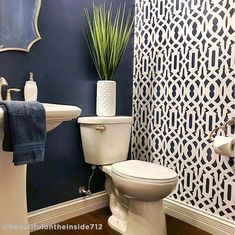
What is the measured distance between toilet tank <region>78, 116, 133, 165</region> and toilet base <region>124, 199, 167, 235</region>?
0.40 meters

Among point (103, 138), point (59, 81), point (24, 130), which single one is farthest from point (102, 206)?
point (24, 130)

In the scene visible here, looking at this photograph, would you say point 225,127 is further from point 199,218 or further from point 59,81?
point 59,81

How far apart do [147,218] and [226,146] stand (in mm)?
625

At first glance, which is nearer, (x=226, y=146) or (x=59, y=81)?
(x=226, y=146)

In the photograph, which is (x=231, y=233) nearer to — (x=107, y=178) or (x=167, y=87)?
(x=107, y=178)

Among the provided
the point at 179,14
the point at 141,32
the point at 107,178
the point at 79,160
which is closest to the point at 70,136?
the point at 79,160

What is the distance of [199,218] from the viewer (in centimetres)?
192

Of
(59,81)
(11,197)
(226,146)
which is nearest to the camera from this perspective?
(11,197)

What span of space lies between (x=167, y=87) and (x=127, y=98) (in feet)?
Answer: 1.24

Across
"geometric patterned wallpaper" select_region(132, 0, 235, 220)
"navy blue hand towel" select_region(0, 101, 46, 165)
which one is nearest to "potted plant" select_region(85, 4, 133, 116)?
"geometric patterned wallpaper" select_region(132, 0, 235, 220)

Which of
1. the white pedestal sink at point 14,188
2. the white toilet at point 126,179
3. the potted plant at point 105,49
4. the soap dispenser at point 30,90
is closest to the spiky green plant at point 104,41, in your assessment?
the potted plant at point 105,49

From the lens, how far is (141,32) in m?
2.26

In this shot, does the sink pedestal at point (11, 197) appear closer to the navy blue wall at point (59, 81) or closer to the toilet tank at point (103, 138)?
the navy blue wall at point (59, 81)

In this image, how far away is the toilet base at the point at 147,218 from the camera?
1666 mm
